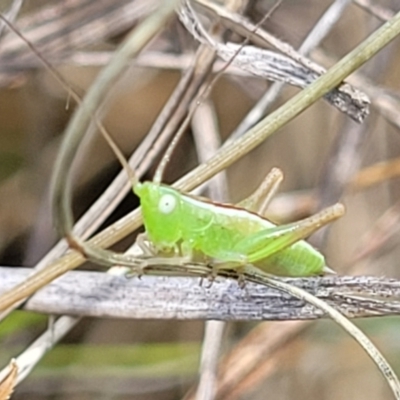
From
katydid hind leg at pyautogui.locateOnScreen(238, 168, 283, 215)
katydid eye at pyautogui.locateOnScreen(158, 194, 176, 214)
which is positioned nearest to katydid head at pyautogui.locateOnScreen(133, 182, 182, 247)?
katydid eye at pyautogui.locateOnScreen(158, 194, 176, 214)

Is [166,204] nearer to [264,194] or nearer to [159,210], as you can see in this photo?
[159,210]

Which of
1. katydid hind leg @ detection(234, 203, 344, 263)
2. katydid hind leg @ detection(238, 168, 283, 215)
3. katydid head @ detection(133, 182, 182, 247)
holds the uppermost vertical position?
katydid hind leg @ detection(238, 168, 283, 215)

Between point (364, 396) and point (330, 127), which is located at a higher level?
point (330, 127)

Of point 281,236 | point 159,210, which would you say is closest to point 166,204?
point 159,210

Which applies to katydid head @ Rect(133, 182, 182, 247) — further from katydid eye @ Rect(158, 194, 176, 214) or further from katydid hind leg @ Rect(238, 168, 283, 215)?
katydid hind leg @ Rect(238, 168, 283, 215)

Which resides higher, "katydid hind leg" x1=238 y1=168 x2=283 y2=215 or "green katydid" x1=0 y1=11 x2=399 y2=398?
"katydid hind leg" x1=238 y1=168 x2=283 y2=215

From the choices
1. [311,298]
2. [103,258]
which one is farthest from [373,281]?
[103,258]

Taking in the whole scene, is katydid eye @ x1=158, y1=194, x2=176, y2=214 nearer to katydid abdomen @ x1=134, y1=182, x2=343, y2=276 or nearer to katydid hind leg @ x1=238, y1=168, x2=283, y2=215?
katydid abdomen @ x1=134, y1=182, x2=343, y2=276

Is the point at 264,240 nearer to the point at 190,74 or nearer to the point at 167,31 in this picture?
the point at 190,74
